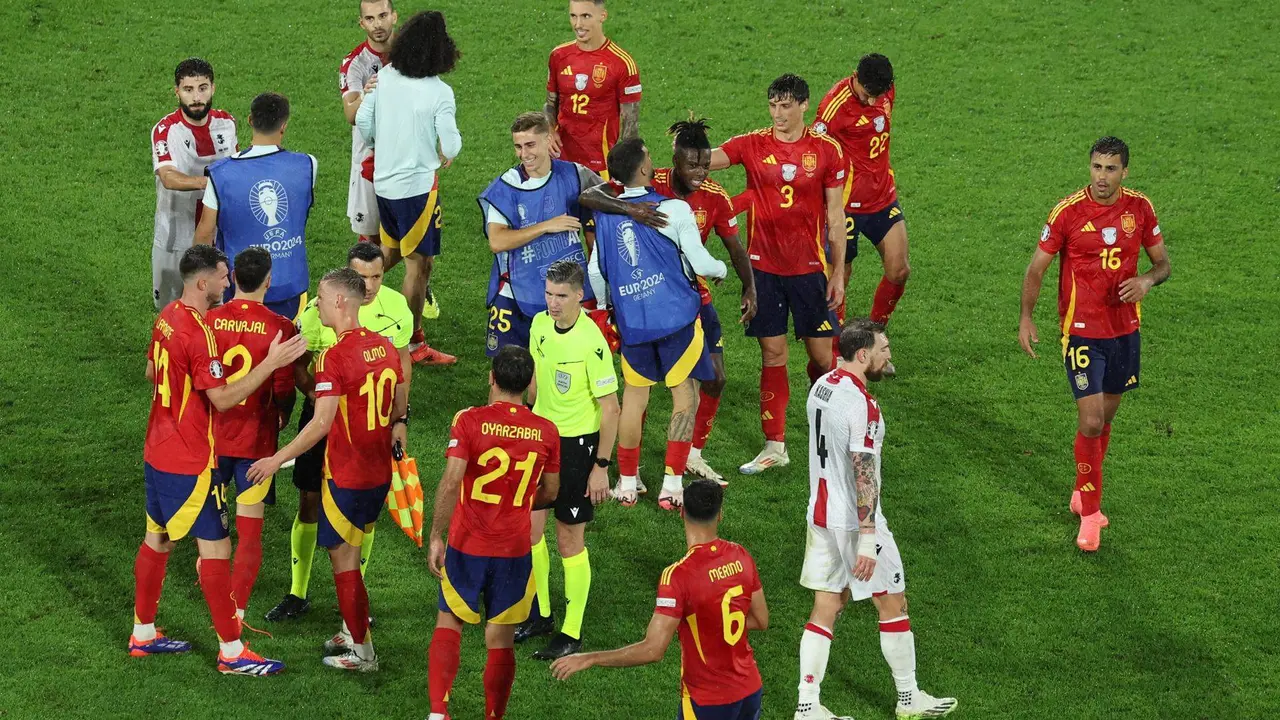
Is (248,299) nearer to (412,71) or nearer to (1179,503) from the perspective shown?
(412,71)

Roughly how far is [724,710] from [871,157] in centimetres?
573

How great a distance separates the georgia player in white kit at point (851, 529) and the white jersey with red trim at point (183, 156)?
445 cm

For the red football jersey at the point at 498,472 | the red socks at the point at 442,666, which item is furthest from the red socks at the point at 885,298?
the red socks at the point at 442,666

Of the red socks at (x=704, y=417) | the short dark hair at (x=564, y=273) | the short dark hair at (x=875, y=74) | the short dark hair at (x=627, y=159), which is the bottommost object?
the red socks at (x=704, y=417)

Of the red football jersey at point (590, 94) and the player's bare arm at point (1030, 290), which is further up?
the red football jersey at point (590, 94)

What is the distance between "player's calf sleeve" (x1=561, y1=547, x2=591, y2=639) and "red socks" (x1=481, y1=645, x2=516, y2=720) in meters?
0.89

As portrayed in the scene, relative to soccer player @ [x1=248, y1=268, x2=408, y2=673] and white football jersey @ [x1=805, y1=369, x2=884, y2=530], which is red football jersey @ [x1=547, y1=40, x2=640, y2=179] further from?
white football jersey @ [x1=805, y1=369, x2=884, y2=530]

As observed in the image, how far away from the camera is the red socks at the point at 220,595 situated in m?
7.64

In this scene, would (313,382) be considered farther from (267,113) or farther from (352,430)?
(267,113)

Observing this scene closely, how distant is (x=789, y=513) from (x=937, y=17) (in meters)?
9.54

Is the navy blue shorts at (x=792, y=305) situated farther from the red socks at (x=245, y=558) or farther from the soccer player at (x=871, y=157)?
the red socks at (x=245, y=558)

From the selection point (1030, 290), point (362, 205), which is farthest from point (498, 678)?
point (362, 205)

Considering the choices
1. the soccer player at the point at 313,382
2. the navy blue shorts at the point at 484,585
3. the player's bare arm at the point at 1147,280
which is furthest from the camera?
the player's bare arm at the point at 1147,280

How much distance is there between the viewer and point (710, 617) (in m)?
6.33
